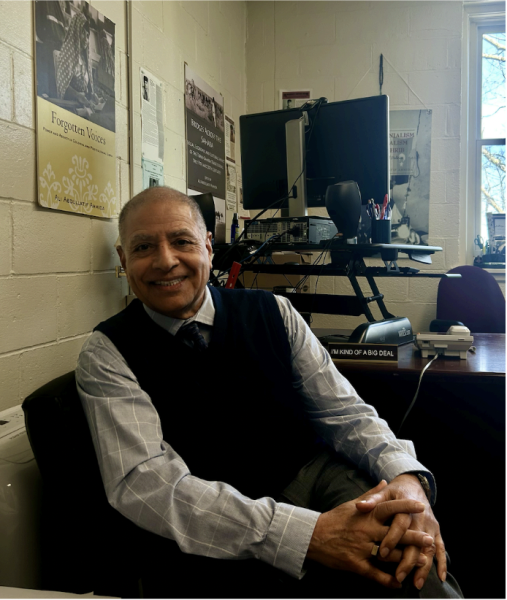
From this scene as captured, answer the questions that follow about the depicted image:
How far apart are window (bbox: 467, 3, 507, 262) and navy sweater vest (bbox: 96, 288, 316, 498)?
9.07 feet

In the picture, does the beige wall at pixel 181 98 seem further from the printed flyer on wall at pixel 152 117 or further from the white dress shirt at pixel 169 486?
the white dress shirt at pixel 169 486

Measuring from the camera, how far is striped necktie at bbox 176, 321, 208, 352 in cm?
113

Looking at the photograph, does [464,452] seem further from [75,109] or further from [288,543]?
[75,109]

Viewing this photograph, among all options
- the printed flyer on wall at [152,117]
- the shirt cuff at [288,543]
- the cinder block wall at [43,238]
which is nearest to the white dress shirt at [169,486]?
the shirt cuff at [288,543]

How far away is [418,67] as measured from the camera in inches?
134

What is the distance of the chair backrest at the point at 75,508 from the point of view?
923 millimetres

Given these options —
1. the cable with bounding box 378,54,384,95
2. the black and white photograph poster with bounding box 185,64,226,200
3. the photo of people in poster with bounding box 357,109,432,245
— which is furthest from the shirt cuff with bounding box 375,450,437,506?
the cable with bounding box 378,54,384,95

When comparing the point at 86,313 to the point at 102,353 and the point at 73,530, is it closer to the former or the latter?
the point at 102,353

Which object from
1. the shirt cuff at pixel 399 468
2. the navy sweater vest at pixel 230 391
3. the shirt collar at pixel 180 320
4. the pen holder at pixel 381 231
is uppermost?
the pen holder at pixel 381 231

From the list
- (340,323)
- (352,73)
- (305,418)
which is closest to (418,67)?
(352,73)

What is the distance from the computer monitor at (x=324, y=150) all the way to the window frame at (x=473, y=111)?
190 centimetres

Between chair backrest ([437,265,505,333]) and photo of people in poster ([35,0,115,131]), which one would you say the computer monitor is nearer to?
photo of people in poster ([35,0,115,131])

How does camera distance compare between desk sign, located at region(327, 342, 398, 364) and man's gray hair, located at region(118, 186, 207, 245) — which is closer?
man's gray hair, located at region(118, 186, 207, 245)

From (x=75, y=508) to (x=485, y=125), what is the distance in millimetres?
3602
